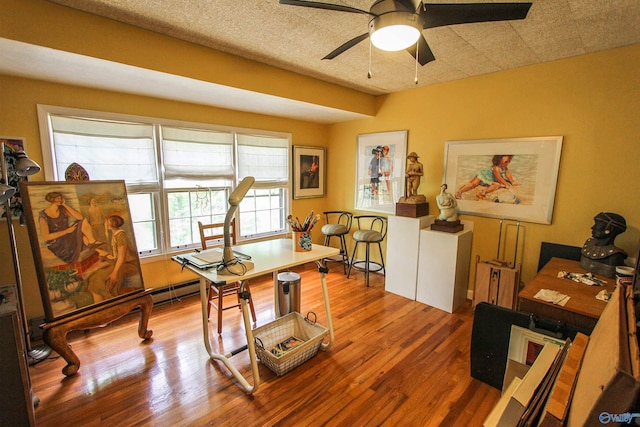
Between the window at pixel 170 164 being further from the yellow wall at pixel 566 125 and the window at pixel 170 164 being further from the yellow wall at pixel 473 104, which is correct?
the yellow wall at pixel 566 125

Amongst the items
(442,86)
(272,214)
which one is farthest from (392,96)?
(272,214)

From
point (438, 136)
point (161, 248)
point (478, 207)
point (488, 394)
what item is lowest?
point (488, 394)

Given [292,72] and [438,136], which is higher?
[292,72]

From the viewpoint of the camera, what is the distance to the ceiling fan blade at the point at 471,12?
1.32 m

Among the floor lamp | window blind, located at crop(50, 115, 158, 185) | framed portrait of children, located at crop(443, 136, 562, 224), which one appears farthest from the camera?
framed portrait of children, located at crop(443, 136, 562, 224)

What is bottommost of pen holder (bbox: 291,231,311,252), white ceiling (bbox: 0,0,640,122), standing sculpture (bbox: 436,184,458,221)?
pen holder (bbox: 291,231,311,252)

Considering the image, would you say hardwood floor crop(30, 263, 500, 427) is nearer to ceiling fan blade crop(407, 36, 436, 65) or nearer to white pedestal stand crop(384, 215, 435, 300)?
white pedestal stand crop(384, 215, 435, 300)

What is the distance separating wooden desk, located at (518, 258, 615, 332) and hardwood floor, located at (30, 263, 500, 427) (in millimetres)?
659

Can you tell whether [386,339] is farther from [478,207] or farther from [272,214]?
[272,214]

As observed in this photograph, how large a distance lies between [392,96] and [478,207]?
1786 mm

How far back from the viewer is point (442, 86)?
10.8 ft

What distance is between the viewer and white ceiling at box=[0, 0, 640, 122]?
5.82 ft

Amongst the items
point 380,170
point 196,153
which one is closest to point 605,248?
point 380,170

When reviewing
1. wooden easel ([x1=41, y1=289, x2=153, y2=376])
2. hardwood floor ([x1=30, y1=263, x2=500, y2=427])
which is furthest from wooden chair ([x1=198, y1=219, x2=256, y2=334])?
wooden easel ([x1=41, y1=289, x2=153, y2=376])
